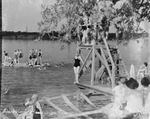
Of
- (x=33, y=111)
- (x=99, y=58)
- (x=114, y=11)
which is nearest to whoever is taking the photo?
(x=33, y=111)

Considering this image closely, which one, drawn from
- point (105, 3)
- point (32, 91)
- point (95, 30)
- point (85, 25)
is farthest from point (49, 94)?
point (105, 3)

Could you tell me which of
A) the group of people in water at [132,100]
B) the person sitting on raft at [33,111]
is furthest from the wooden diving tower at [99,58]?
the person sitting on raft at [33,111]

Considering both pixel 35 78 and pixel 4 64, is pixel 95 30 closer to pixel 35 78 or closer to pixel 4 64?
pixel 35 78

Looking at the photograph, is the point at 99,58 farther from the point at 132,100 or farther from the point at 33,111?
the point at 33,111

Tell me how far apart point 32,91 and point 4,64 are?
840 inches

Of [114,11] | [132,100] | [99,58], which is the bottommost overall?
[132,100]

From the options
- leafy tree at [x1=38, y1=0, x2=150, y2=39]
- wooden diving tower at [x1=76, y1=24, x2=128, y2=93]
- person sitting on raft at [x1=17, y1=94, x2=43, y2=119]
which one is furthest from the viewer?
wooden diving tower at [x1=76, y1=24, x2=128, y2=93]

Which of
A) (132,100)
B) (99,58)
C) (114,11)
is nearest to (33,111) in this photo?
(132,100)

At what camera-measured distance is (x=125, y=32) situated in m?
15.1

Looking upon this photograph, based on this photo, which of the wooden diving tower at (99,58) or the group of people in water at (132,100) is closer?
the group of people in water at (132,100)

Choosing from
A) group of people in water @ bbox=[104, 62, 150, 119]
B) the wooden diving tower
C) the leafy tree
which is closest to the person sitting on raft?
group of people in water @ bbox=[104, 62, 150, 119]

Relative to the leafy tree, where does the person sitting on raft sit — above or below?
below

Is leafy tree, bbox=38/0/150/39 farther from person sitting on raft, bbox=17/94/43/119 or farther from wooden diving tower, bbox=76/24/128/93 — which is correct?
person sitting on raft, bbox=17/94/43/119

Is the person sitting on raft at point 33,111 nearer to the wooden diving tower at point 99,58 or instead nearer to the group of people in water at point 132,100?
the group of people in water at point 132,100
